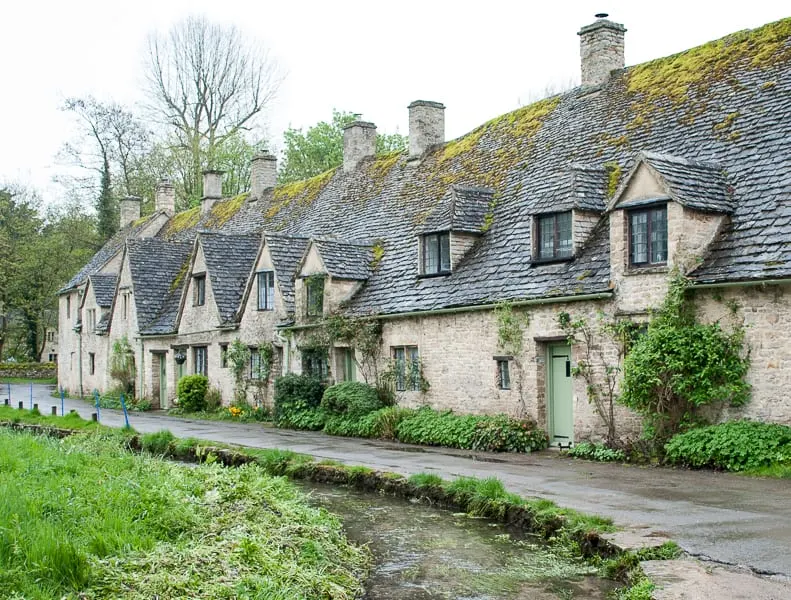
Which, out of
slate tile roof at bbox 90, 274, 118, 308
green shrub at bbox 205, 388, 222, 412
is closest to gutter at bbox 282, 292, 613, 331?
green shrub at bbox 205, 388, 222, 412

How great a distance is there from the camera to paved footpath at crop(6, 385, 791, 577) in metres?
10.3

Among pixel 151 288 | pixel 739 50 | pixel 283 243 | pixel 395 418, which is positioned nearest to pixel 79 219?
pixel 151 288

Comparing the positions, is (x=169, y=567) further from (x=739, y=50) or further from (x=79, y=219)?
(x=79, y=219)

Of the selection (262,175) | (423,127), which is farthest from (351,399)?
(262,175)

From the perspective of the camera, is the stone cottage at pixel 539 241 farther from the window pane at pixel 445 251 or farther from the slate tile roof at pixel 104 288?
the slate tile roof at pixel 104 288

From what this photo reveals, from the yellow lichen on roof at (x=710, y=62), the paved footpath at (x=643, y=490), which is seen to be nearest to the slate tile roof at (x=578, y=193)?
the yellow lichen on roof at (x=710, y=62)

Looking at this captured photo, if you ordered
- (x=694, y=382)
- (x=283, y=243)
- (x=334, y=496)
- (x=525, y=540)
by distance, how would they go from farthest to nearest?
(x=283, y=243) → (x=694, y=382) → (x=334, y=496) → (x=525, y=540)

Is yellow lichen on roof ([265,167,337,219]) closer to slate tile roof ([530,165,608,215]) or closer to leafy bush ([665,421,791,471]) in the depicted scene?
slate tile roof ([530,165,608,215])

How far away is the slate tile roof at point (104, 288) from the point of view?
4509 centimetres

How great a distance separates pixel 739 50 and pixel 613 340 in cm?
829

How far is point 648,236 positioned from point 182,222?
3512cm

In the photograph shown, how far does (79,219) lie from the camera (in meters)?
66.8

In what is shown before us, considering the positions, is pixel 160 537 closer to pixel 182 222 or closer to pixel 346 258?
pixel 346 258

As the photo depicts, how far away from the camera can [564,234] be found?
20859 millimetres
